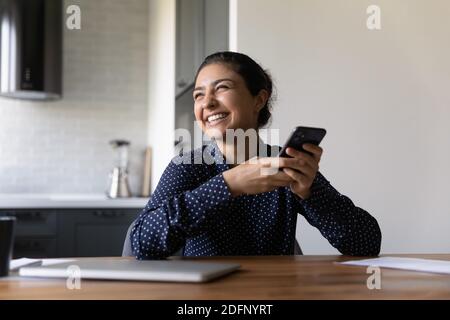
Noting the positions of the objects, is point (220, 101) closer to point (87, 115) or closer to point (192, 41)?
point (192, 41)

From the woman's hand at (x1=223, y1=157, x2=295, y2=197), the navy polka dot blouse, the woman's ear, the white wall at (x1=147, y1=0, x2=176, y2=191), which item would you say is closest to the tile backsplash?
the white wall at (x1=147, y1=0, x2=176, y2=191)

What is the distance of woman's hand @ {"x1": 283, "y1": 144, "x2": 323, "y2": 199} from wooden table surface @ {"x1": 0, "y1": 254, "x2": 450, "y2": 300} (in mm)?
234

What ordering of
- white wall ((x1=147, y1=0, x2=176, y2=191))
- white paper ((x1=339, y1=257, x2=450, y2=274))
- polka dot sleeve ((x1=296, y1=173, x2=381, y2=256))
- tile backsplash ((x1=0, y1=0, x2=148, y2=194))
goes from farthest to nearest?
tile backsplash ((x1=0, y1=0, x2=148, y2=194)) < white wall ((x1=147, y1=0, x2=176, y2=191)) < polka dot sleeve ((x1=296, y1=173, x2=381, y2=256)) < white paper ((x1=339, y1=257, x2=450, y2=274))

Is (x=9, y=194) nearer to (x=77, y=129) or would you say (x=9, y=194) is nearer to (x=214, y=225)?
(x=77, y=129)

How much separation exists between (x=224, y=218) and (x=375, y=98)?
3.73 ft

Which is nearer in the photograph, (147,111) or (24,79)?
(24,79)

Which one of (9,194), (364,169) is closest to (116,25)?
(9,194)

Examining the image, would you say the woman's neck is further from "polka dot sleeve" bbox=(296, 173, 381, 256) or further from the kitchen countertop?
the kitchen countertop

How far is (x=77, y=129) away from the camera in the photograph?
4.00m

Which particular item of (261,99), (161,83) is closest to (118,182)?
(161,83)

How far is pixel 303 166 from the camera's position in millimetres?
1285

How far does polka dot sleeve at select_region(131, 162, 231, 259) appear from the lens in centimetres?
125
